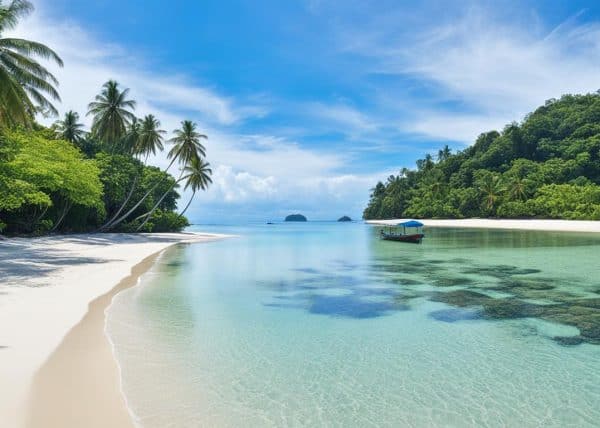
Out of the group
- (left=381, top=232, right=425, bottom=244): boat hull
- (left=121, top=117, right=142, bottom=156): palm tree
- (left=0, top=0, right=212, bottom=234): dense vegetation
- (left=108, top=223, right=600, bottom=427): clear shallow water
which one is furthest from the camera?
(left=121, top=117, right=142, bottom=156): palm tree

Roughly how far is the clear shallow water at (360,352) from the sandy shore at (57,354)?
0.38m

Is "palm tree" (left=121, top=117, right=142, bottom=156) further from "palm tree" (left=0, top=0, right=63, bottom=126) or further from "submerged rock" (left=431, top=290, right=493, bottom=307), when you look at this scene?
"submerged rock" (left=431, top=290, right=493, bottom=307)

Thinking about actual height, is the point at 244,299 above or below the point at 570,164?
below

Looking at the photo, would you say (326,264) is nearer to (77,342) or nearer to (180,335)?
(180,335)

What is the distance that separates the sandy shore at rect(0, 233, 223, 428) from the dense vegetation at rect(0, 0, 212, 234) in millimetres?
10542

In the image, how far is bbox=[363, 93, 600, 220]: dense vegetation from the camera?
7312 centimetres

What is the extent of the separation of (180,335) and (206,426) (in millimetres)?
4118

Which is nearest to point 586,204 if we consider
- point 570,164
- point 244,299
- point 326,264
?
point 570,164

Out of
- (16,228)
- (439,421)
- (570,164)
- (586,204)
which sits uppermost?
(570,164)

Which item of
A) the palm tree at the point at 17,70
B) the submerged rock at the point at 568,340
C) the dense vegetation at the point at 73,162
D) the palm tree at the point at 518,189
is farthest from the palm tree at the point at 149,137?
the palm tree at the point at 518,189

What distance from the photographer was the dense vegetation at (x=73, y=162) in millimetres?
19658

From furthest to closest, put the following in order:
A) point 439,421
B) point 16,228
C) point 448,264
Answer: point 16,228, point 448,264, point 439,421

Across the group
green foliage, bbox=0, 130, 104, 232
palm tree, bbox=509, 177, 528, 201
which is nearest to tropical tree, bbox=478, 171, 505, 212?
palm tree, bbox=509, 177, 528, 201

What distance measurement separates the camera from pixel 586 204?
65250 millimetres
